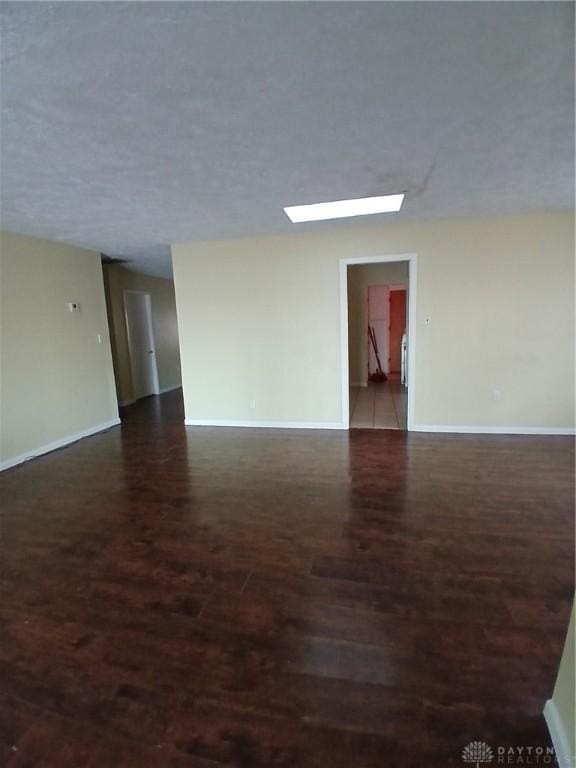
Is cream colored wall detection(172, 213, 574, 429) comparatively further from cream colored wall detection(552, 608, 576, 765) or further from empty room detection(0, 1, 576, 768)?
cream colored wall detection(552, 608, 576, 765)

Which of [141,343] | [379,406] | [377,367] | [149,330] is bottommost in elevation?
[379,406]

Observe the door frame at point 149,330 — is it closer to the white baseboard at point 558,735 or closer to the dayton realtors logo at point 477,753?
the dayton realtors logo at point 477,753

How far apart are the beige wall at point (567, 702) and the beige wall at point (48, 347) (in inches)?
188

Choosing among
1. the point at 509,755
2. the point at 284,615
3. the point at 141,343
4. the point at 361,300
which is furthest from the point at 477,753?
the point at 141,343

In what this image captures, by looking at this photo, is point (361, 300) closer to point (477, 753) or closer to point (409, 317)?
point (409, 317)

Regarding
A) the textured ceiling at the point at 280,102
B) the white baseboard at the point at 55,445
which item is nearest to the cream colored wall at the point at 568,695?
the textured ceiling at the point at 280,102

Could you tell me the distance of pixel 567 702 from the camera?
44.4 inches

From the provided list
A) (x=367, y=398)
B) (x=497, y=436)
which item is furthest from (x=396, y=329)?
(x=497, y=436)

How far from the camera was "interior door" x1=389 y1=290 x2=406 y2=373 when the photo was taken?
30.2ft

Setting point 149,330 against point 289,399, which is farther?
point 149,330

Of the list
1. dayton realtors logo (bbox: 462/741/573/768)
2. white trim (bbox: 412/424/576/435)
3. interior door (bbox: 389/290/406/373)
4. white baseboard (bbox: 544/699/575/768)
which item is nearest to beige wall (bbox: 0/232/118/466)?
white trim (bbox: 412/424/576/435)

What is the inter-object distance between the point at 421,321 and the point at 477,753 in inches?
150

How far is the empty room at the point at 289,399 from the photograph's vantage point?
1.31 m

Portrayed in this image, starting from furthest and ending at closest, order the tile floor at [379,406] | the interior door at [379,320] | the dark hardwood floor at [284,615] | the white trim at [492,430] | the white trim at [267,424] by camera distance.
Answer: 1. the interior door at [379,320]
2. the tile floor at [379,406]
3. the white trim at [267,424]
4. the white trim at [492,430]
5. the dark hardwood floor at [284,615]
